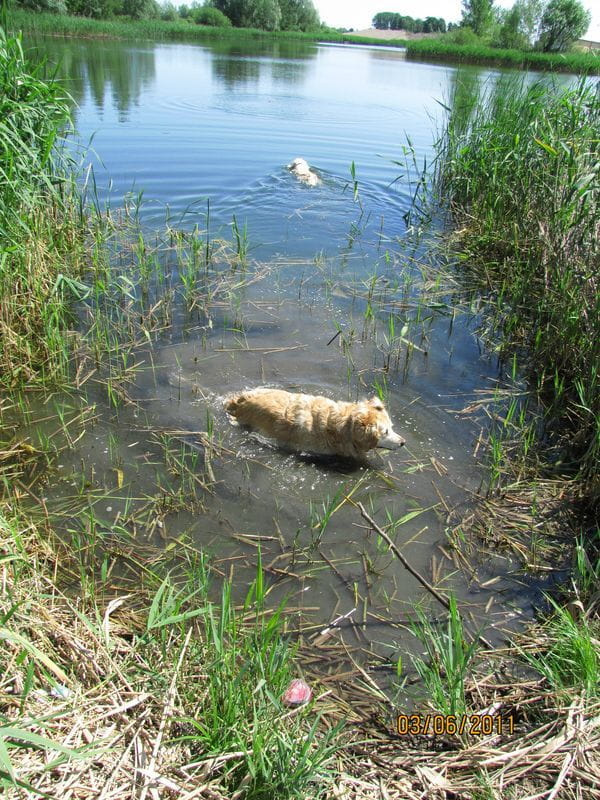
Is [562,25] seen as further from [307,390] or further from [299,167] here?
[307,390]

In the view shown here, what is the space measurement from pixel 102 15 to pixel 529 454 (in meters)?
63.1

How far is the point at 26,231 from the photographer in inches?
224

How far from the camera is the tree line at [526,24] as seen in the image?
41513 millimetres

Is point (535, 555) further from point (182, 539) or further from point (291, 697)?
point (182, 539)

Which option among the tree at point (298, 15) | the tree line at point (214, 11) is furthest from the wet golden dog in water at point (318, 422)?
the tree at point (298, 15)

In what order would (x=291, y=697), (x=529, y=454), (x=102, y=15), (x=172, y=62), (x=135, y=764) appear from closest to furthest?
(x=135, y=764) < (x=291, y=697) < (x=529, y=454) < (x=172, y=62) < (x=102, y=15)

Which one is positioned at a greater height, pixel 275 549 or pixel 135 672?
pixel 135 672

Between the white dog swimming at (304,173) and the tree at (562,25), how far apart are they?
36042mm

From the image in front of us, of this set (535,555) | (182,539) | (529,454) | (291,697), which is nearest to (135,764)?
(291,697)

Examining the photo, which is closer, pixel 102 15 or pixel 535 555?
pixel 535 555

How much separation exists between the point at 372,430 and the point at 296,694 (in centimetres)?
249

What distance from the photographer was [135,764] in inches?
99.1

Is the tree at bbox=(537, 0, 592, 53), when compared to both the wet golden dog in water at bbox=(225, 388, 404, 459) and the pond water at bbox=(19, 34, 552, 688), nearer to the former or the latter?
the pond water at bbox=(19, 34, 552, 688)

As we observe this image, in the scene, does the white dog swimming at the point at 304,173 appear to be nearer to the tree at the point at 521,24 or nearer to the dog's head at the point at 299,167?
the dog's head at the point at 299,167
